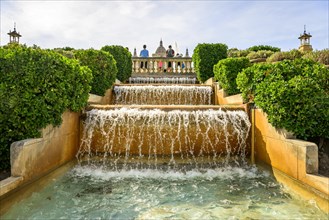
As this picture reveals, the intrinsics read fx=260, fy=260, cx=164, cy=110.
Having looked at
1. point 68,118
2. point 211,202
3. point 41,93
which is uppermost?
point 41,93

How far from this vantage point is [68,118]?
598 cm

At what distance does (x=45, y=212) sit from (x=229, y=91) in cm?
727

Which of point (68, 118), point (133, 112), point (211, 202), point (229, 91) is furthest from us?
point (229, 91)

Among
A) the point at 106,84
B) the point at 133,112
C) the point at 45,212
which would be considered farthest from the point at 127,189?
the point at 106,84

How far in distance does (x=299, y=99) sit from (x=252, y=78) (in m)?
1.81

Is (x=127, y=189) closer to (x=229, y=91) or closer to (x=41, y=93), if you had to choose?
(x=41, y=93)

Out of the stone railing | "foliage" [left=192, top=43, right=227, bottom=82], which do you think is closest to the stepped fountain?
"foliage" [left=192, top=43, right=227, bottom=82]

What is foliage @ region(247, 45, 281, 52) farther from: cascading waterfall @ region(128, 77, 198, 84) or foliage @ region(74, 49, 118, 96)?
foliage @ region(74, 49, 118, 96)

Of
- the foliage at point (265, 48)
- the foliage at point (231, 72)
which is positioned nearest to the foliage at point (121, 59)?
the foliage at point (231, 72)

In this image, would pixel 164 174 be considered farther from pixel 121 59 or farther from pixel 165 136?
pixel 121 59

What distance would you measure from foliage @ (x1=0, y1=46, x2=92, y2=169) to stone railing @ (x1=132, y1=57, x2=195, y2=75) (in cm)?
1247

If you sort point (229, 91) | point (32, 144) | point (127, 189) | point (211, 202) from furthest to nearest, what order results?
point (229, 91), point (127, 189), point (32, 144), point (211, 202)

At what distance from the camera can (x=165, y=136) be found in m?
6.57

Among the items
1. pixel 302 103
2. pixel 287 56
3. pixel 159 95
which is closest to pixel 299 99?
pixel 302 103
